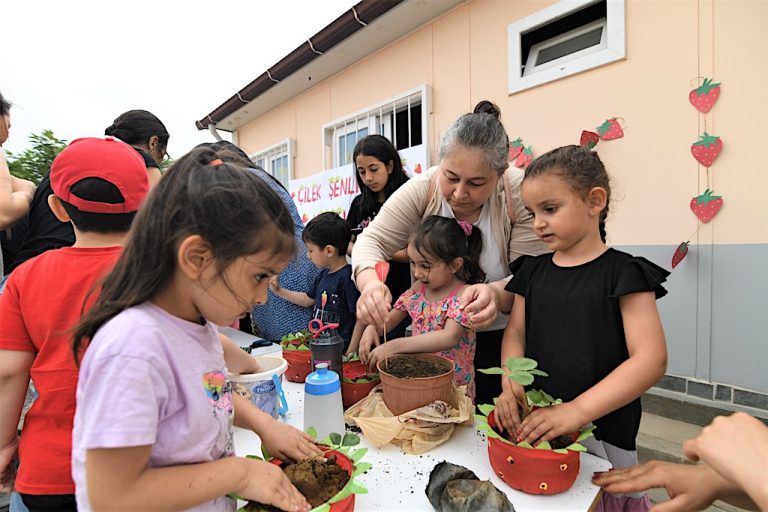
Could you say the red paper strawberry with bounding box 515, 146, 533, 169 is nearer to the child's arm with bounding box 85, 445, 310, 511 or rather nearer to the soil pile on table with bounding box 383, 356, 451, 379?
the soil pile on table with bounding box 383, 356, 451, 379

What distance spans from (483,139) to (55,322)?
145 cm

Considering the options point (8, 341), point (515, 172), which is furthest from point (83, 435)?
point (515, 172)

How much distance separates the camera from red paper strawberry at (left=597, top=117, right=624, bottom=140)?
9.24 ft

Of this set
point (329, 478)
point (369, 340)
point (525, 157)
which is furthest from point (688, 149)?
point (329, 478)

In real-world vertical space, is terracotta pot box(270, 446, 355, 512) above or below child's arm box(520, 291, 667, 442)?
below

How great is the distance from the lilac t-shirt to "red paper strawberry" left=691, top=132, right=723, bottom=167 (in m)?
3.01

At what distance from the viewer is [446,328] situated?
5.23 ft

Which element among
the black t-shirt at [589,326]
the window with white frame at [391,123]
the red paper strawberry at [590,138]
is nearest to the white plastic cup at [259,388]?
the black t-shirt at [589,326]

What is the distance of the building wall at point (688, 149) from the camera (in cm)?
234

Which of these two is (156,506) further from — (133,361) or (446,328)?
(446,328)

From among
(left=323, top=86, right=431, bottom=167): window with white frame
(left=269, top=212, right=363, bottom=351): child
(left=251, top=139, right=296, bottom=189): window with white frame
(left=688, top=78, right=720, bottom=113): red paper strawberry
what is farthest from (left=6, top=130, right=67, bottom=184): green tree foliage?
(left=688, top=78, right=720, bottom=113): red paper strawberry

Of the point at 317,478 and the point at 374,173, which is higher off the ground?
the point at 374,173

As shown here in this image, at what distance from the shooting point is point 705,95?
2453mm

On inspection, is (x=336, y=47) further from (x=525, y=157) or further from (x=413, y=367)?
(x=413, y=367)
